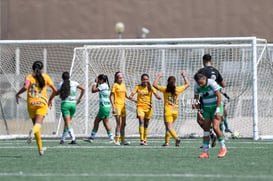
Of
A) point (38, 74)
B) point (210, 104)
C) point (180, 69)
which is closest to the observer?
point (210, 104)

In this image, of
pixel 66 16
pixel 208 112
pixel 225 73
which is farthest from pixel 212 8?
pixel 208 112

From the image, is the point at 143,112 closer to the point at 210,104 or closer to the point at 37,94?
the point at 37,94

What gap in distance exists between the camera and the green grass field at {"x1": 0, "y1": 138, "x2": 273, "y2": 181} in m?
12.1

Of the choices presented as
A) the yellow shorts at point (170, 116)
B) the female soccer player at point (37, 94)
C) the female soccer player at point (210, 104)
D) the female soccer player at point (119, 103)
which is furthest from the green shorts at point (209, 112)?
the female soccer player at point (119, 103)

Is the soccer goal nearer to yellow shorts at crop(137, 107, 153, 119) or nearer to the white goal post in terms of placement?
the white goal post

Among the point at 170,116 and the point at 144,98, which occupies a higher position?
the point at 144,98

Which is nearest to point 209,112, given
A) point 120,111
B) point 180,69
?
point 120,111

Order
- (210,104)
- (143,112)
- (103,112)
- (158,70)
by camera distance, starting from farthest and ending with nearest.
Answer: (158,70) < (103,112) < (143,112) < (210,104)

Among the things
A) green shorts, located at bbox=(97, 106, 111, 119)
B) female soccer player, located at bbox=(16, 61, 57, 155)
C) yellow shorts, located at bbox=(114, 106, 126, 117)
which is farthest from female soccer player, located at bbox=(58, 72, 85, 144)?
female soccer player, located at bbox=(16, 61, 57, 155)

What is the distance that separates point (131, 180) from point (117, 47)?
1268 centimetres

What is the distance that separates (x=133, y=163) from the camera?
46.0 feet

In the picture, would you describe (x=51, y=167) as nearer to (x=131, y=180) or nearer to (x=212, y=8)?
(x=131, y=180)

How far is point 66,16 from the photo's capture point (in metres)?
49.8

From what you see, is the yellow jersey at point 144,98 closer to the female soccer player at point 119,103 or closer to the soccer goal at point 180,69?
the female soccer player at point 119,103
